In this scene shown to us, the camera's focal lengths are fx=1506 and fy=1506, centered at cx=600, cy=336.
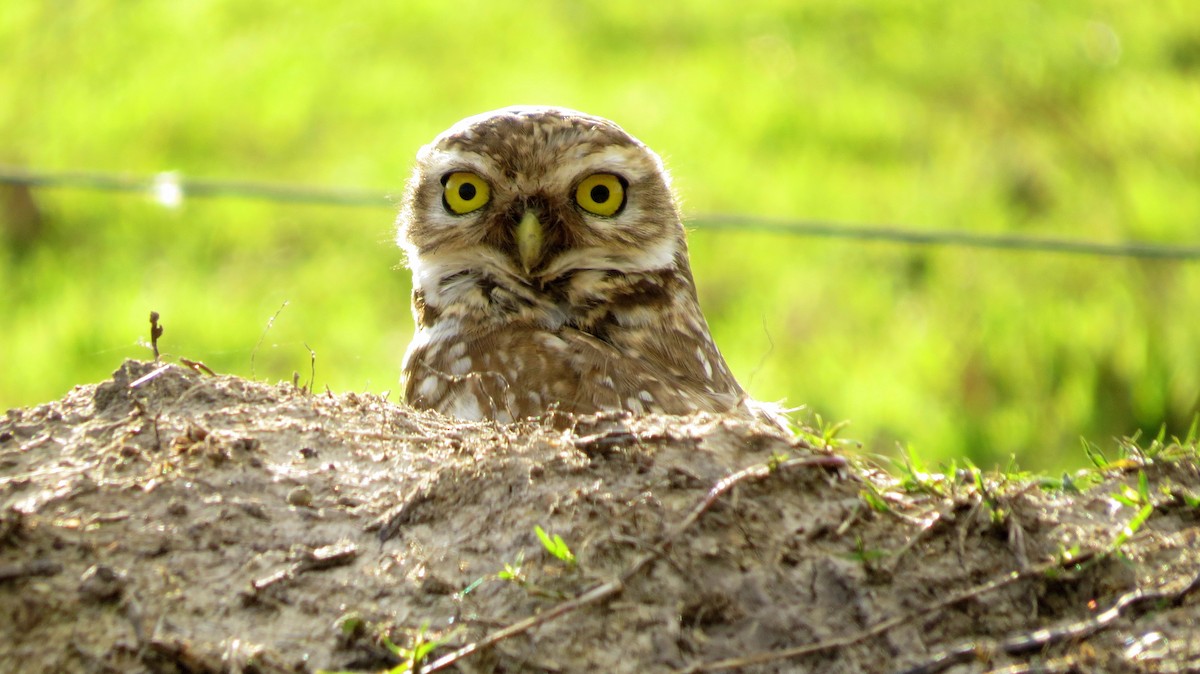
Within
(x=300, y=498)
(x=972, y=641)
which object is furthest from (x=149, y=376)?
(x=972, y=641)

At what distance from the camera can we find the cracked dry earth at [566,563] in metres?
2.34

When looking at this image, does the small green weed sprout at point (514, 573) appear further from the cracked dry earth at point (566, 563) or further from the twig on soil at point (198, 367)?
the twig on soil at point (198, 367)

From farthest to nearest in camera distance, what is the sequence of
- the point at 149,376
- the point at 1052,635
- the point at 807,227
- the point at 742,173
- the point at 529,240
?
1. the point at 742,173
2. the point at 807,227
3. the point at 529,240
4. the point at 149,376
5. the point at 1052,635

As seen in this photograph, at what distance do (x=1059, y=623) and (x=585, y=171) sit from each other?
6.66 ft

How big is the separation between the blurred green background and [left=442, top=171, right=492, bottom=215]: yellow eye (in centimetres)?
245

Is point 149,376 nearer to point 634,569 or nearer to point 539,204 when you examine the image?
point 634,569

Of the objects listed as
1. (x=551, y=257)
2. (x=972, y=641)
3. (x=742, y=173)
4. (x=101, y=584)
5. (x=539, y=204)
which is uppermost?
(x=539, y=204)

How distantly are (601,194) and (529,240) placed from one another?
305 millimetres

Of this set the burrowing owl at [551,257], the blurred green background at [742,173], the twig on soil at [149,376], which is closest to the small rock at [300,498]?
the twig on soil at [149,376]

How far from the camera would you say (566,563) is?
2.47 metres

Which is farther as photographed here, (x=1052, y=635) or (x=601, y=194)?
(x=601, y=194)

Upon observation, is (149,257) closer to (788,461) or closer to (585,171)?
(585,171)

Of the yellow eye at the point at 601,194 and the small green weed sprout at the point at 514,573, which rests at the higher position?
the yellow eye at the point at 601,194

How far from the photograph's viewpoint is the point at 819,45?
11180 millimetres
